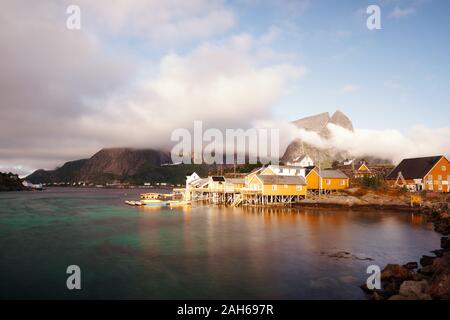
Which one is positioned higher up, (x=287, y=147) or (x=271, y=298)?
(x=287, y=147)

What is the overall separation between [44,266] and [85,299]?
28.2 feet

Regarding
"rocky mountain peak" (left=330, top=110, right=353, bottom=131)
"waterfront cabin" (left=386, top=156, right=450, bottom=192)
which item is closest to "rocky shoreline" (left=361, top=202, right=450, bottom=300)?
"waterfront cabin" (left=386, top=156, right=450, bottom=192)

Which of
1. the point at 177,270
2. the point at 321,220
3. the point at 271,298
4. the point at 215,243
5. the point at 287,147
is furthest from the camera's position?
the point at 287,147

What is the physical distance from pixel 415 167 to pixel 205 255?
57.3m

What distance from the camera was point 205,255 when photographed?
25.4 m

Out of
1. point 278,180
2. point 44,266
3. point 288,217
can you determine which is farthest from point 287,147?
point 44,266

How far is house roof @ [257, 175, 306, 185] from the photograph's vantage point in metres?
60.0

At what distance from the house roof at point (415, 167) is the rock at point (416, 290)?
5462 cm

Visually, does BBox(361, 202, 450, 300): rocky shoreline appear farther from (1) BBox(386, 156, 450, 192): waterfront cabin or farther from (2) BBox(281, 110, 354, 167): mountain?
(2) BBox(281, 110, 354, 167): mountain

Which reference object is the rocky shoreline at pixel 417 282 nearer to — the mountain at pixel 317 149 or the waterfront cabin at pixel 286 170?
the waterfront cabin at pixel 286 170

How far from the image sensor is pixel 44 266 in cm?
2270

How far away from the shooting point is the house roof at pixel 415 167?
199 ft

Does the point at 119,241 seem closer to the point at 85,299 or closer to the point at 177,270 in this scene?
the point at 177,270

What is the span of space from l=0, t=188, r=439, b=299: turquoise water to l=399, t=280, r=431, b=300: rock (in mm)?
2587
